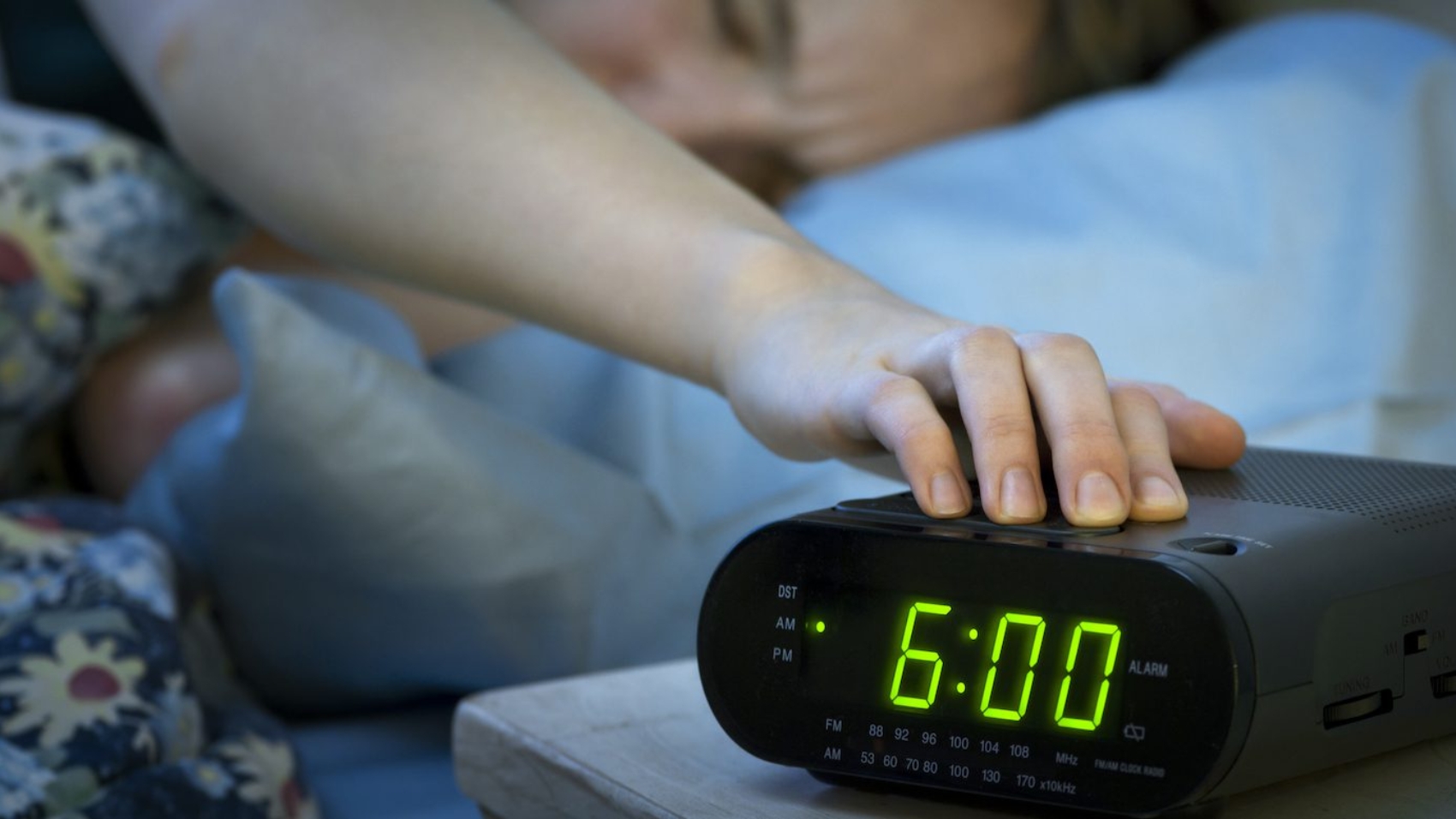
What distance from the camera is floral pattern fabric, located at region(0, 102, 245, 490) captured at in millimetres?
939

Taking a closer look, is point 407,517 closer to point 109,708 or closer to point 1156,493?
point 109,708

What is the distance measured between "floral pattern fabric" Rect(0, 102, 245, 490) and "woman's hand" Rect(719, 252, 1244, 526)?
56 cm

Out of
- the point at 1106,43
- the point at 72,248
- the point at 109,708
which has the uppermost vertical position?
the point at 1106,43

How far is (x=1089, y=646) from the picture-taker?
0.46 m

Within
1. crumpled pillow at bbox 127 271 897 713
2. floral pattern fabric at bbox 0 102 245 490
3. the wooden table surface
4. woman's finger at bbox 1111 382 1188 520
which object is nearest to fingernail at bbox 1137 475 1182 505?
woman's finger at bbox 1111 382 1188 520

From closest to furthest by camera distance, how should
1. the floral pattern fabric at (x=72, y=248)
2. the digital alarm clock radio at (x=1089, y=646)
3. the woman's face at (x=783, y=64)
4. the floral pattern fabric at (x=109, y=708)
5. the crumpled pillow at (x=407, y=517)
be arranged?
the digital alarm clock radio at (x=1089, y=646)
the floral pattern fabric at (x=109, y=708)
the crumpled pillow at (x=407, y=517)
the floral pattern fabric at (x=72, y=248)
the woman's face at (x=783, y=64)

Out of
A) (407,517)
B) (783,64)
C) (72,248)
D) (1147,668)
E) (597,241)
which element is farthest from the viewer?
(783,64)

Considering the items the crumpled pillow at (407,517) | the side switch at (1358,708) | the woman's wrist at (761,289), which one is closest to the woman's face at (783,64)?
the crumpled pillow at (407,517)

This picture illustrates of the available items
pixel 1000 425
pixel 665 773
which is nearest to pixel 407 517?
pixel 665 773

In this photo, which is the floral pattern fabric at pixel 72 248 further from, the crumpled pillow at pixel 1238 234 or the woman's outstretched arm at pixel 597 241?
the crumpled pillow at pixel 1238 234

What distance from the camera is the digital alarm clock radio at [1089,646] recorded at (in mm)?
442

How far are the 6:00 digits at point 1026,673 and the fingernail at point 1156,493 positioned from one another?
0.06 meters

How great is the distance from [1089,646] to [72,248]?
769mm

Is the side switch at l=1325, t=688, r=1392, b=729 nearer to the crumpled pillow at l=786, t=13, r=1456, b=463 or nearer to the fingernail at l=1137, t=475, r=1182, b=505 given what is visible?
the fingernail at l=1137, t=475, r=1182, b=505
